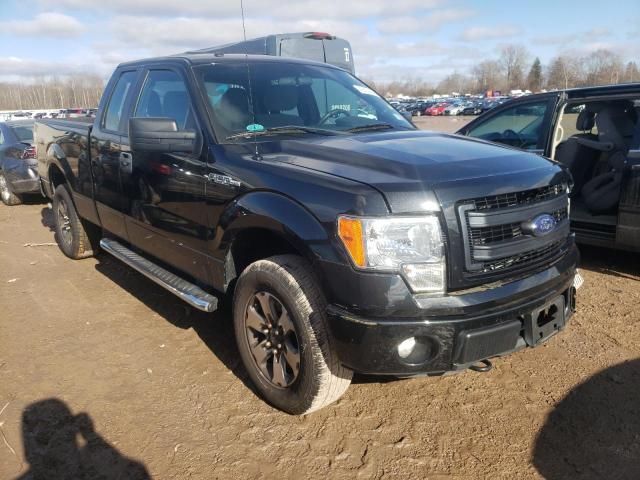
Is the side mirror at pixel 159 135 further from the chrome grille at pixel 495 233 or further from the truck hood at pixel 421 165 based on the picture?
the chrome grille at pixel 495 233

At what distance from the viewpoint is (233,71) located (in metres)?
3.65

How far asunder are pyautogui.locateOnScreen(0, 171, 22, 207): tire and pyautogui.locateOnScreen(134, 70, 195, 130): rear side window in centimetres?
699

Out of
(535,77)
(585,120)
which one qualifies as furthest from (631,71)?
(585,120)

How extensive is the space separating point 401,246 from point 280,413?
127cm

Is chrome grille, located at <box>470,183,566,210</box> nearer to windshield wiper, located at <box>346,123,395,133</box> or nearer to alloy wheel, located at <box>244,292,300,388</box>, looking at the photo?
alloy wheel, located at <box>244,292,300,388</box>

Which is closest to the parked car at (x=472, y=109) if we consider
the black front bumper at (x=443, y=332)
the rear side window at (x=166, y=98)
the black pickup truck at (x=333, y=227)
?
the rear side window at (x=166, y=98)

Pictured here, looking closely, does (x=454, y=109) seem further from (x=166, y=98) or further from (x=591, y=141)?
(x=166, y=98)

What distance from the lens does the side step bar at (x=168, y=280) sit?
3.29 meters

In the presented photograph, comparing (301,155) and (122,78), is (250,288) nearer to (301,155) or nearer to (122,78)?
(301,155)

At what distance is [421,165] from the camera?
102 inches

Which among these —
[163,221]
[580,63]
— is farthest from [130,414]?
[580,63]

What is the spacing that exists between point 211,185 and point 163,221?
2.52 ft

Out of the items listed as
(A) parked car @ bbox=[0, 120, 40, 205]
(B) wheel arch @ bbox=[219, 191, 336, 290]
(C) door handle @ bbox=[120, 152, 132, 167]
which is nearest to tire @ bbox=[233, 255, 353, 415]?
(B) wheel arch @ bbox=[219, 191, 336, 290]

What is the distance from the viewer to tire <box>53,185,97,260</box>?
18.8 feet
